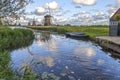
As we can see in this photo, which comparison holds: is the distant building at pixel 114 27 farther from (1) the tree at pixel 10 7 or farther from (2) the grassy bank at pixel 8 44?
(1) the tree at pixel 10 7

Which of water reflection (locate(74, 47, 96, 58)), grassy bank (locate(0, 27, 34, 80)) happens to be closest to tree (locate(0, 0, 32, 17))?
grassy bank (locate(0, 27, 34, 80))

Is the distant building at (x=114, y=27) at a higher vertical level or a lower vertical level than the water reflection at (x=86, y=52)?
higher

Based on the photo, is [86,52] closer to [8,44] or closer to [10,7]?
[8,44]

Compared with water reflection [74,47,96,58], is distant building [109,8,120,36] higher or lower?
higher

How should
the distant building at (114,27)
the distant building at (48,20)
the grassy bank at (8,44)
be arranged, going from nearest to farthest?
1. the grassy bank at (8,44)
2. the distant building at (114,27)
3. the distant building at (48,20)

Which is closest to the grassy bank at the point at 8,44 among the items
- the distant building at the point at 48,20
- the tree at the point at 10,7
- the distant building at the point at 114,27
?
the tree at the point at 10,7

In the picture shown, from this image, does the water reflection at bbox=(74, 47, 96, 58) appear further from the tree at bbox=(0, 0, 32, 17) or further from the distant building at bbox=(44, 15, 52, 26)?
the distant building at bbox=(44, 15, 52, 26)

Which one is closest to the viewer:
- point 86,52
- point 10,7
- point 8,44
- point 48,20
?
point 10,7

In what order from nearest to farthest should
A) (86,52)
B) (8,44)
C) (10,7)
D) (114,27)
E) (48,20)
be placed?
(10,7), (86,52), (8,44), (114,27), (48,20)

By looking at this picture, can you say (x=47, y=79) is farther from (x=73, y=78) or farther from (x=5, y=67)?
(x=73, y=78)

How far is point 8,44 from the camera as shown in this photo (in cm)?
3061

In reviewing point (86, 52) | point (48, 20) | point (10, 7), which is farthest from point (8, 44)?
point (48, 20)

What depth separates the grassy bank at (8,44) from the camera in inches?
371

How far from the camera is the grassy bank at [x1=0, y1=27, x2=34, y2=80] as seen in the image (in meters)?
9.43
